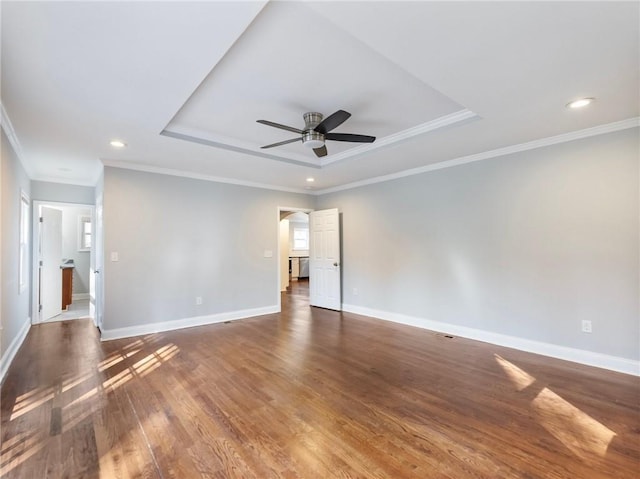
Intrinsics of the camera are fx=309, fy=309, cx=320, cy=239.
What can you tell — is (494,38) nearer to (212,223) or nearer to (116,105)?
(116,105)

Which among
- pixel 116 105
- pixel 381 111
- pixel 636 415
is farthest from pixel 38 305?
pixel 636 415

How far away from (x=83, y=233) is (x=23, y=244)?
3.66 m

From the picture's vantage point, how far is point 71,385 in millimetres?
2852

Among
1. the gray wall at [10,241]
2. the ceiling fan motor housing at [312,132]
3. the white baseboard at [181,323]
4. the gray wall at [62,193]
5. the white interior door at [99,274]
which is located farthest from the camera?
the gray wall at [62,193]

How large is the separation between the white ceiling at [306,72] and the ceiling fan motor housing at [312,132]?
9cm

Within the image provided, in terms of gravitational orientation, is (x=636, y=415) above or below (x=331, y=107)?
below

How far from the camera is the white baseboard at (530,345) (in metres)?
3.13

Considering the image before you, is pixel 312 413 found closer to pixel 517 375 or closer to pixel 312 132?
pixel 517 375

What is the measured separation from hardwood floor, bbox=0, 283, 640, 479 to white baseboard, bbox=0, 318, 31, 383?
12cm

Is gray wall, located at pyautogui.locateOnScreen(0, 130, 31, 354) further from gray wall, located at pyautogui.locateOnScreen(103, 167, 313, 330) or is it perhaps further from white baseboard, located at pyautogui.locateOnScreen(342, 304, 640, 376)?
white baseboard, located at pyautogui.locateOnScreen(342, 304, 640, 376)

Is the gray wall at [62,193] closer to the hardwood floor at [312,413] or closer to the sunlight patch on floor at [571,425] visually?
the hardwood floor at [312,413]

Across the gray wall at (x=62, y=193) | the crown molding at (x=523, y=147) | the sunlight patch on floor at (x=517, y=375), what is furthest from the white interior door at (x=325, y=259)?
the gray wall at (x=62, y=193)

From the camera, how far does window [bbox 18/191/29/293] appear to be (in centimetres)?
416

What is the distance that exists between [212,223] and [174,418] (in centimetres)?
342
